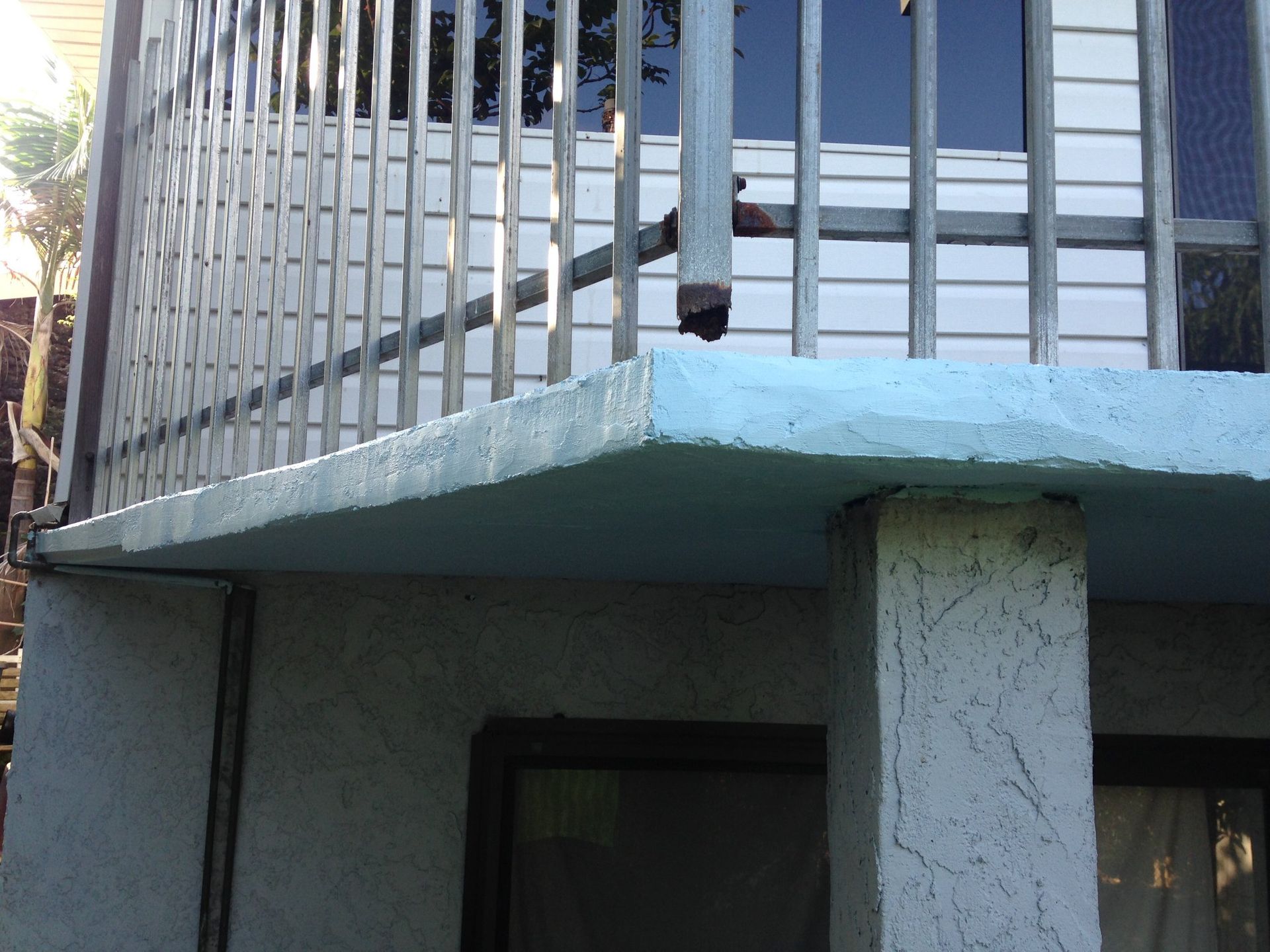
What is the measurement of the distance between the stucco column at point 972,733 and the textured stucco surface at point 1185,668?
2359 mm

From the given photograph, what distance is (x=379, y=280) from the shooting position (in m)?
2.43

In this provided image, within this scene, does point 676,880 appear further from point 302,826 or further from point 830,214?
point 830,214

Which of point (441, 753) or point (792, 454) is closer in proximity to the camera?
point (792, 454)

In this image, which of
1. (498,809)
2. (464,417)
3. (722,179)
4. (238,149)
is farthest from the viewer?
(498,809)

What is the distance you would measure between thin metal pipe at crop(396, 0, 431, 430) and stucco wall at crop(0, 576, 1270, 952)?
1.75 m

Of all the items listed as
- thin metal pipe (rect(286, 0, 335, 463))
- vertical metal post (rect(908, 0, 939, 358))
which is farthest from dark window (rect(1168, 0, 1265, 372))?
thin metal pipe (rect(286, 0, 335, 463))

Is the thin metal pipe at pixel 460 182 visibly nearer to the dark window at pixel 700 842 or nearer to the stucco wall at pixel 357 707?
the stucco wall at pixel 357 707

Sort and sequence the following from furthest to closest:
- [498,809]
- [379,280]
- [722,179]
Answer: [498,809], [379,280], [722,179]

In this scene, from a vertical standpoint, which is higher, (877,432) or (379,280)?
(379,280)

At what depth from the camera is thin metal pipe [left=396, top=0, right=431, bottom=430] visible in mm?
2262

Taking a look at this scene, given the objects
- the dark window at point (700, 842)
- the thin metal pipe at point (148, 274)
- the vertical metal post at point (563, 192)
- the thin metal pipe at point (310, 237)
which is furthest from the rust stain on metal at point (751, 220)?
the thin metal pipe at point (148, 274)

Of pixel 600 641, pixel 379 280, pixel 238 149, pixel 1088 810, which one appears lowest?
pixel 1088 810

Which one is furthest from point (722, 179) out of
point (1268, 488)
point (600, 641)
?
point (600, 641)

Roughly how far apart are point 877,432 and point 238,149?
7.81 ft
